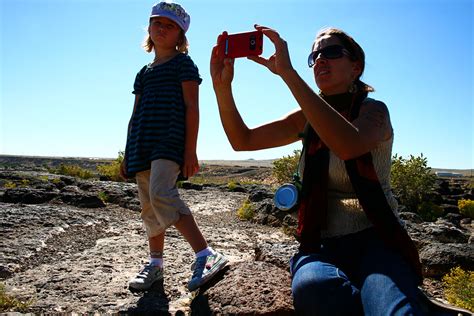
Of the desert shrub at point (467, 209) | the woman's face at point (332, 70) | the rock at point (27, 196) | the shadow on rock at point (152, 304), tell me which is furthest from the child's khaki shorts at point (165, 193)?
the desert shrub at point (467, 209)

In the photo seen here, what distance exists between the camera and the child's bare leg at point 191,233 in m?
3.05

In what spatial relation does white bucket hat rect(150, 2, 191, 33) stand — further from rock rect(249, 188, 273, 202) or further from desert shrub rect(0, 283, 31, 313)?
rock rect(249, 188, 273, 202)

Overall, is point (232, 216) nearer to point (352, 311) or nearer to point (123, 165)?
point (123, 165)

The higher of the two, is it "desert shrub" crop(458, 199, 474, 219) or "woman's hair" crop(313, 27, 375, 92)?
"woman's hair" crop(313, 27, 375, 92)

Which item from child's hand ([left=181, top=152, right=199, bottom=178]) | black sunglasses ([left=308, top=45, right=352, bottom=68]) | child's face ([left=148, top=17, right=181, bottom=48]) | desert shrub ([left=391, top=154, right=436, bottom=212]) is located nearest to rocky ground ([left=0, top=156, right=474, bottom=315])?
child's hand ([left=181, top=152, right=199, bottom=178])

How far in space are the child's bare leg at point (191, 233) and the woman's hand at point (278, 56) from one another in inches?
48.9

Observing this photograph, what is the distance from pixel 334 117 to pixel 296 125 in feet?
2.86

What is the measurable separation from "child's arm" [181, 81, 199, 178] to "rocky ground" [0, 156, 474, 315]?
71cm

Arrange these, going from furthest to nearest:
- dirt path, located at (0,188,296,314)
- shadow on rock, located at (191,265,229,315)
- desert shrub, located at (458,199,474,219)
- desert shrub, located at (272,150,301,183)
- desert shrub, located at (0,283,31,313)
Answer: desert shrub, located at (272,150,301,183) → desert shrub, located at (458,199,474,219) → dirt path, located at (0,188,296,314) → desert shrub, located at (0,283,31,313) → shadow on rock, located at (191,265,229,315)

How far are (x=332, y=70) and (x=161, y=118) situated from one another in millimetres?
1272

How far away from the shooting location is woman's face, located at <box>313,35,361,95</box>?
2484mm

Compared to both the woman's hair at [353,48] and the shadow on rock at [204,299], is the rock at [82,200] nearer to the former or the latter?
the shadow on rock at [204,299]

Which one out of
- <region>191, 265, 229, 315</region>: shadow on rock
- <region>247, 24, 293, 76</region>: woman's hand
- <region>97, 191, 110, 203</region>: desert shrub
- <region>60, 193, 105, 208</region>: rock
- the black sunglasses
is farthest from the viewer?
<region>97, 191, 110, 203</region>: desert shrub

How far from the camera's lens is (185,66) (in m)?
3.31
